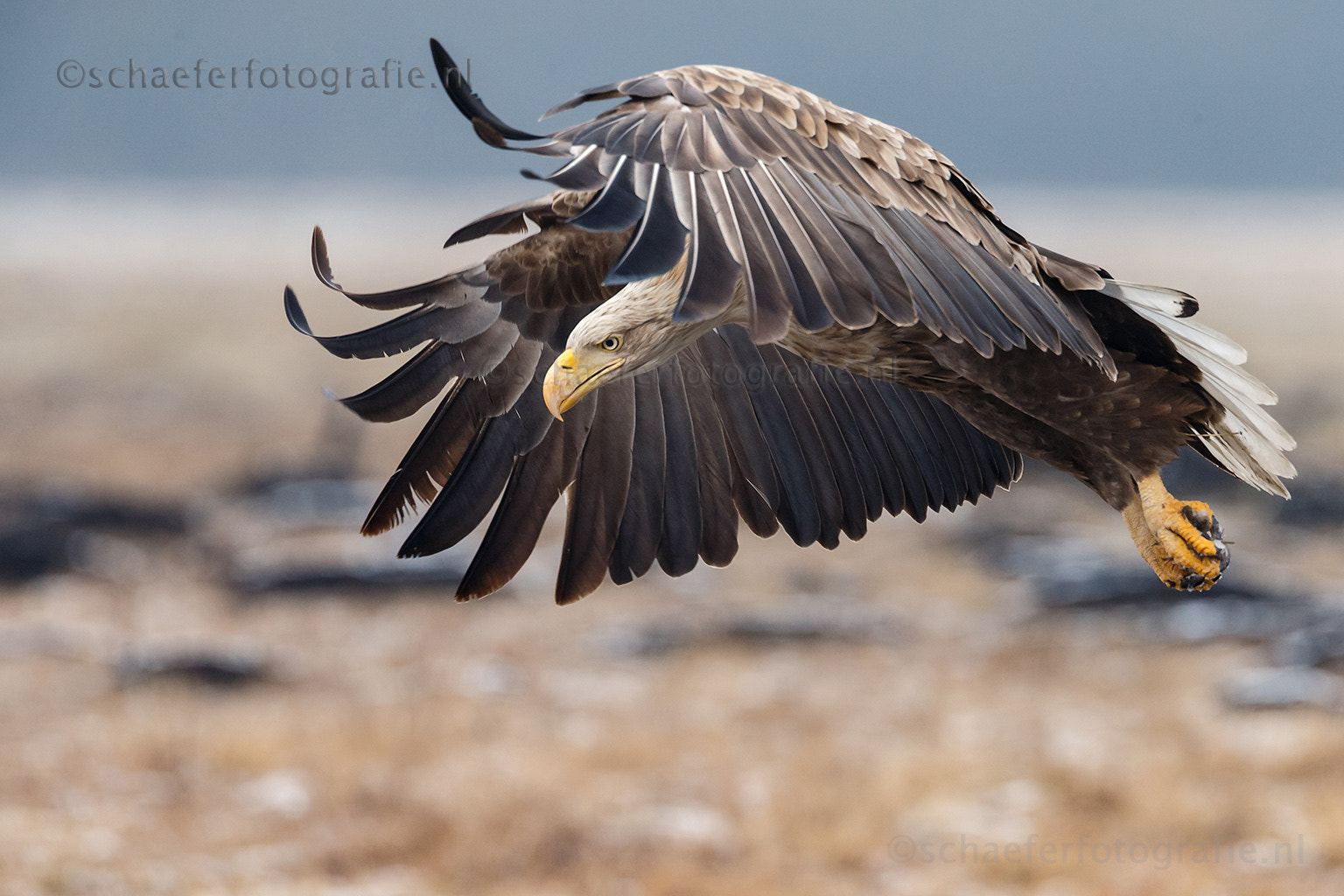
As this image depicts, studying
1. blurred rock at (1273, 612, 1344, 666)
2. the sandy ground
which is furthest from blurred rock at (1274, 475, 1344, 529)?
blurred rock at (1273, 612, 1344, 666)

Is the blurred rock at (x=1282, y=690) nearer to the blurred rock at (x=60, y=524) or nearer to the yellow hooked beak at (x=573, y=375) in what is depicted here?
the yellow hooked beak at (x=573, y=375)

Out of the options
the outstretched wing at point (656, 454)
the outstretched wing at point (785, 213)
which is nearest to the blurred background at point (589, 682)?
the outstretched wing at point (656, 454)

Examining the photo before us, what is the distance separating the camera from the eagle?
1.86 metres

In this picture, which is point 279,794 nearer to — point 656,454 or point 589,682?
point 589,682

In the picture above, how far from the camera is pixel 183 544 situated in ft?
65.2

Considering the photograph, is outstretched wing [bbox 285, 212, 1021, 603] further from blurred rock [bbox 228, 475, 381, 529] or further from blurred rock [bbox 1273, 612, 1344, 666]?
blurred rock [bbox 228, 475, 381, 529]

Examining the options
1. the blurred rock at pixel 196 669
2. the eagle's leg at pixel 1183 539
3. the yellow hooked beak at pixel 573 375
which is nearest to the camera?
the yellow hooked beak at pixel 573 375

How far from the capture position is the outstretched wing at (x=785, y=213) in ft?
5.69

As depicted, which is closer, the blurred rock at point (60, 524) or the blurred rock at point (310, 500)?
the blurred rock at point (60, 524)

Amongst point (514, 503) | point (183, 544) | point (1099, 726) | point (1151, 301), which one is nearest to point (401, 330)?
point (514, 503)

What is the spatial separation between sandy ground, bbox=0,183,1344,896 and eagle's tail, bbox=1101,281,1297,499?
9.15m

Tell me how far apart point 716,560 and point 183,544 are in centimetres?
1876

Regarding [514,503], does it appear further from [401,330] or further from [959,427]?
[959,427]

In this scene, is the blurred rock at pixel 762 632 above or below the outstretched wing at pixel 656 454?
below
